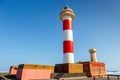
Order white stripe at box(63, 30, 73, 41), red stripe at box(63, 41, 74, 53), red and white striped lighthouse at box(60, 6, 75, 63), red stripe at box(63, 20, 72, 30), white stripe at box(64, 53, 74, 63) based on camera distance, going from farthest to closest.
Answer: red stripe at box(63, 20, 72, 30) < white stripe at box(63, 30, 73, 41) < red stripe at box(63, 41, 74, 53) < red and white striped lighthouse at box(60, 6, 75, 63) < white stripe at box(64, 53, 74, 63)

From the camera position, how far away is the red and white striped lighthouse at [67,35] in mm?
27125

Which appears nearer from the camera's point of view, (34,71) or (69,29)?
(34,71)

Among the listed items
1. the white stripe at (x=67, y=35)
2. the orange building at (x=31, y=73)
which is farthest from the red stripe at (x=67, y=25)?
the orange building at (x=31, y=73)

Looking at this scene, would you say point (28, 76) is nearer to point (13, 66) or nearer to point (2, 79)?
point (2, 79)

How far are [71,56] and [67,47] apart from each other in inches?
74.1

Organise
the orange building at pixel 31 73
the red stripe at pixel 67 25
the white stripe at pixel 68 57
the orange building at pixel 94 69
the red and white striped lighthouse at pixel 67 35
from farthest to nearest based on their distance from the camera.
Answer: the orange building at pixel 94 69 → the red stripe at pixel 67 25 → the red and white striped lighthouse at pixel 67 35 → the white stripe at pixel 68 57 → the orange building at pixel 31 73

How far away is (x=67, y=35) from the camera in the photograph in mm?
28031

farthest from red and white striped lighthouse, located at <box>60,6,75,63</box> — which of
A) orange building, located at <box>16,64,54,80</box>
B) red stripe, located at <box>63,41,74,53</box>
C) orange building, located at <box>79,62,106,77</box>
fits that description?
orange building, located at <box>16,64,54,80</box>

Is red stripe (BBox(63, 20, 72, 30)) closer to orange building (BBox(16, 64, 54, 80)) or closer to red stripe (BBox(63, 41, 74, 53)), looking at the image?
red stripe (BBox(63, 41, 74, 53))

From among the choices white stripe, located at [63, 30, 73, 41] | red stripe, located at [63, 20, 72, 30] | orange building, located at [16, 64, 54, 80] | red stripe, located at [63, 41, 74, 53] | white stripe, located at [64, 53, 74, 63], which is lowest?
orange building, located at [16, 64, 54, 80]

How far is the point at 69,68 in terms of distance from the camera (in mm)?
24797

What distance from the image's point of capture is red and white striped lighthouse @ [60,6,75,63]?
27125mm

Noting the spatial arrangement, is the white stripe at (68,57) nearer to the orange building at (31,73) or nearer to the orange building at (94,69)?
the orange building at (94,69)

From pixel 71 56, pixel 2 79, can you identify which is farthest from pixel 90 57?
pixel 2 79
